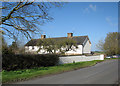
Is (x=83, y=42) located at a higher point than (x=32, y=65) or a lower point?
higher

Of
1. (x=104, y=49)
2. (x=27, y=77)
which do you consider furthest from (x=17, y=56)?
(x=104, y=49)

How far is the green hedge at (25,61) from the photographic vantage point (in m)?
12.8

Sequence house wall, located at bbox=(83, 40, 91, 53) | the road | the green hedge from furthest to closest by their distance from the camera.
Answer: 1. house wall, located at bbox=(83, 40, 91, 53)
2. the green hedge
3. the road

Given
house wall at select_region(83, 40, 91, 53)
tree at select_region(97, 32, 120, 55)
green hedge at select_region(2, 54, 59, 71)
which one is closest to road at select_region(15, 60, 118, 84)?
green hedge at select_region(2, 54, 59, 71)

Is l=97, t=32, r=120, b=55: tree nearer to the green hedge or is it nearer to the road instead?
the green hedge

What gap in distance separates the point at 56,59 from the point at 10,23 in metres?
9.54

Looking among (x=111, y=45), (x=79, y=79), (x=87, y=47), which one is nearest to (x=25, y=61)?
(x=79, y=79)

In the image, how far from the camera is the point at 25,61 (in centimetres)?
1449

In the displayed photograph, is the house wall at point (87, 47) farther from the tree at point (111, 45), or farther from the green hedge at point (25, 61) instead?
the green hedge at point (25, 61)

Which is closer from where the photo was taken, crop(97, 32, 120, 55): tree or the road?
the road

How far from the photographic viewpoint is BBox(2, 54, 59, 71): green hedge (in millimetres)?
12783

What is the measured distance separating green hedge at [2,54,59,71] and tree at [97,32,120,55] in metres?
32.0

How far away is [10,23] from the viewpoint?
11.4 meters

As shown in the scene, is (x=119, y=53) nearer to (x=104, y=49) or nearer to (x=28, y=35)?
(x=104, y=49)
